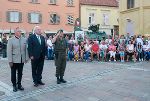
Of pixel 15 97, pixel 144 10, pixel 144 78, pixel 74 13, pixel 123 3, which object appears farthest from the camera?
pixel 74 13

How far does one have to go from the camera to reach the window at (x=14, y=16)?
42.4m

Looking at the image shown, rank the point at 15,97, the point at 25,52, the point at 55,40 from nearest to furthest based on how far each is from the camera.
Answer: the point at 15,97 < the point at 25,52 < the point at 55,40

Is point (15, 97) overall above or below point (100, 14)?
below

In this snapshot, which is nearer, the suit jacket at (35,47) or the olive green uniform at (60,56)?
the suit jacket at (35,47)

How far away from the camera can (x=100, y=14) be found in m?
49.2

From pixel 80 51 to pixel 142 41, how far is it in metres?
3.87

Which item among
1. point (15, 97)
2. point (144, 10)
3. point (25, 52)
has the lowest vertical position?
point (15, 97)

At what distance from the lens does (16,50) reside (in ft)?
33.2

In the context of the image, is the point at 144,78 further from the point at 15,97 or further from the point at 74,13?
the point at 74,13

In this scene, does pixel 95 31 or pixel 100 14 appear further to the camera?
pixel 100 14

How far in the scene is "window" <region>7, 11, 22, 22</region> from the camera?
139ft

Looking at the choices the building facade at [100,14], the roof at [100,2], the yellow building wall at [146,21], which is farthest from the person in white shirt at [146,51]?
the roof at [100,2]

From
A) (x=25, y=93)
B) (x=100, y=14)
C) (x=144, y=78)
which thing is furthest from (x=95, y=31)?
(x=25, y=93)

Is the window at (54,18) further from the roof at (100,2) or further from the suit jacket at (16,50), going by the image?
the suit jacket at (16,50)
